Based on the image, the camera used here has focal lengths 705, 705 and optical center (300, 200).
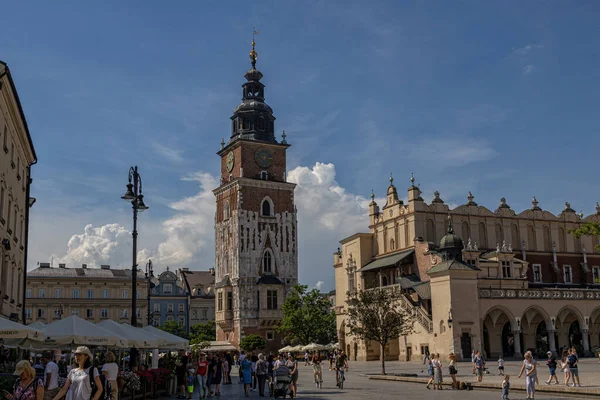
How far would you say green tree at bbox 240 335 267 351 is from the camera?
8038cm

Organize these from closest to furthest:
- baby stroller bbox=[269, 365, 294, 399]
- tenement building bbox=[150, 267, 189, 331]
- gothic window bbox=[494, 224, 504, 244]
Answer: baby stroller bbox=[269, 365, 294, 399], gothic window bbox=[494, 224, 504, 244], tenement building bbox=[150, 267, 189, 331]

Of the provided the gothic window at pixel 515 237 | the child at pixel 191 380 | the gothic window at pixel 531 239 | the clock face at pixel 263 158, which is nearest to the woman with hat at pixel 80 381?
the child at pixel 191 380

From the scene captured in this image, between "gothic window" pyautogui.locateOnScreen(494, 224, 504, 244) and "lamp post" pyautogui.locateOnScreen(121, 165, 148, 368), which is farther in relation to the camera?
"gothic window" pyautogui.locateOnScreen(494, 224, 504, 244)

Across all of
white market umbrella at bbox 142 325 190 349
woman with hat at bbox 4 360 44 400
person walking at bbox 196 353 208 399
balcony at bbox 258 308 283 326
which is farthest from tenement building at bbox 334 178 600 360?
woman with hat at bbox 4 360 44 400

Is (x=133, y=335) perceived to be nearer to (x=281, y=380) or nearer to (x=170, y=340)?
(x=170, y=340)

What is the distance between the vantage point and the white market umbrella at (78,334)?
20.8 metres

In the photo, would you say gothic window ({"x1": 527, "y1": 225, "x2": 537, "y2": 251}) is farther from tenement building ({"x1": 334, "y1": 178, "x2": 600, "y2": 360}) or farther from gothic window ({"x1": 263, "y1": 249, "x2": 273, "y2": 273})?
gothic window ({"x1": 263, "y1": 249, "x2": 273, "y2": 273})

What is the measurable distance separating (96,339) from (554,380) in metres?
20.0

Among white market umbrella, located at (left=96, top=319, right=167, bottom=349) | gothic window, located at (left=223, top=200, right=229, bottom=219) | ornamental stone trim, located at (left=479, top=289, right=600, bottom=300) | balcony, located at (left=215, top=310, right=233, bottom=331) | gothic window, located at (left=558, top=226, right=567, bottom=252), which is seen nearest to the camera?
white market umbrella, located at (left=96, top=319, right=167, bottom=349)

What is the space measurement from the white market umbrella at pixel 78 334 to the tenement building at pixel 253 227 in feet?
200

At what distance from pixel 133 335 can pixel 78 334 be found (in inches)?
153

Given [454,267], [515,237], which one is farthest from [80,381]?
[515,237]

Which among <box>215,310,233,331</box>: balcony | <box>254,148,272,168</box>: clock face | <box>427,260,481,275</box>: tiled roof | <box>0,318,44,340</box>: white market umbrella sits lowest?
<box>0,318,44,340</box>: white market umbrella

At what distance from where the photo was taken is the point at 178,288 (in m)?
112
